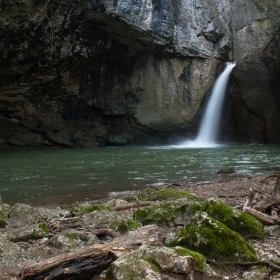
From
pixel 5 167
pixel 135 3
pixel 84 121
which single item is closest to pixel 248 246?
pixel 5 167

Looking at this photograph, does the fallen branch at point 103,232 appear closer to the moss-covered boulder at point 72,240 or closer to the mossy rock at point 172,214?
the moss-covered boulder at point 72,240

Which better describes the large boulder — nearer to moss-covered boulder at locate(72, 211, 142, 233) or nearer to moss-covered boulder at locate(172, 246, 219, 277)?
moss-covered boulder at locate(72, 211, 142, 233)

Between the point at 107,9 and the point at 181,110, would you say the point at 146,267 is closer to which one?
the point at 107,9

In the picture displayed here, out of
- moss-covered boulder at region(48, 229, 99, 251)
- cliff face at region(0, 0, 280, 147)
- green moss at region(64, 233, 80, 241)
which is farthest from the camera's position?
cliff face at region(0, 0, 280, 147)

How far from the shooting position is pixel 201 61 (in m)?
24.2

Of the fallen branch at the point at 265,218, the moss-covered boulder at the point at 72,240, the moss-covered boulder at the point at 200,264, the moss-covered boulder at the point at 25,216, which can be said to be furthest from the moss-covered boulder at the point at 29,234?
the fallen branch at the point at 265,218

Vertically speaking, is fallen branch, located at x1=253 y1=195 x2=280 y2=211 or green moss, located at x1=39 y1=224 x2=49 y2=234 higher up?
fallen branch, located at x1=253 y1=195 x2=280 y2=211

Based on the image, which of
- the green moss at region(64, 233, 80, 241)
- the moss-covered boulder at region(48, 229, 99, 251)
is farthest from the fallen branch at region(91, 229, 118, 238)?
the green moss at region(64, 233, 80, 241)

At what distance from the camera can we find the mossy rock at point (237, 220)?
120 inches

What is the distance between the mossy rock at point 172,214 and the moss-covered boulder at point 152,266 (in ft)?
4.10

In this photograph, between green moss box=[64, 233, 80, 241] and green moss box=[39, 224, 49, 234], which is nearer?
green moss box=[64, 233, 80, 241]

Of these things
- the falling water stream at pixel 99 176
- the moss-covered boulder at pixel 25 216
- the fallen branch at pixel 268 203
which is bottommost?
the falling water stream at pixel 99 176

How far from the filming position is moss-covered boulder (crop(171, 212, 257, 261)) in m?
2.52

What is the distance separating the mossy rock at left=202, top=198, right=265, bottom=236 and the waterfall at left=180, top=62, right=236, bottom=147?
20414 mm
